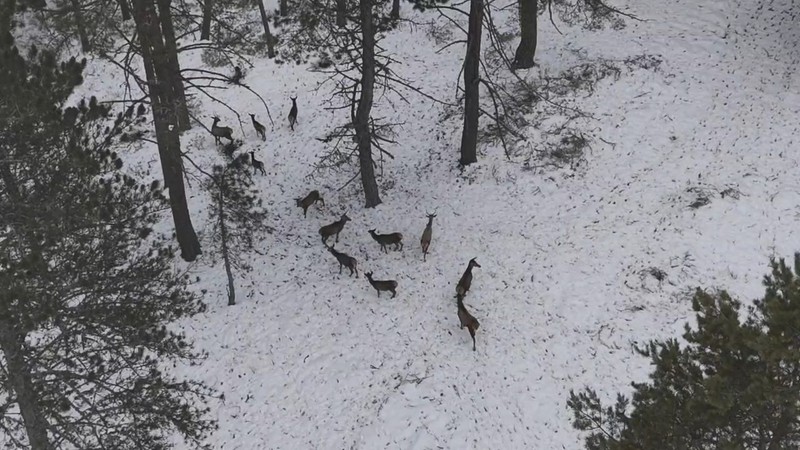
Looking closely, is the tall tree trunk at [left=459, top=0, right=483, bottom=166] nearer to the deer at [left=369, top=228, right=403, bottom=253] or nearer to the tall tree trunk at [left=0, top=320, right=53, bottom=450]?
the deer at [left=369, top=228, right=403, bottom=253]

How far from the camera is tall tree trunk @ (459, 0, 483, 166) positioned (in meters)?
15.0

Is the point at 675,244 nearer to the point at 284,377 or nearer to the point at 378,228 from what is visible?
the point at 378,228

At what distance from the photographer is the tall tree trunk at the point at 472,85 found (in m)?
15.0

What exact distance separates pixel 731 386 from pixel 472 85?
39.1 feet

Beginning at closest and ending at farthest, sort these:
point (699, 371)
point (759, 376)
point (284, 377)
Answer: point (759, 376) → point (699, 371) → point (284, 377)

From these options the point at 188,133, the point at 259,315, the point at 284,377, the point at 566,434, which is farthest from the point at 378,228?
the point at 188,133

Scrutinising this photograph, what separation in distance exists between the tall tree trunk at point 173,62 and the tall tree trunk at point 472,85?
784 centimetres

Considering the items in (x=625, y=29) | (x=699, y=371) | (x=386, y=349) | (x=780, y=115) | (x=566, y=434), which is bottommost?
(x=566, y=434)

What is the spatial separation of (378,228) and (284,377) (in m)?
5.28

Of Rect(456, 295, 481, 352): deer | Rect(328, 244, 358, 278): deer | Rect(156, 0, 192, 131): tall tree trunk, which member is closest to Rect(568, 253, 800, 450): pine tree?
Rect(456, 295, 481, 352): deer

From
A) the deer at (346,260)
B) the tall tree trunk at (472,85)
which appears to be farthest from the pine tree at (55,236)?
the tall tree trunk at (472,85)

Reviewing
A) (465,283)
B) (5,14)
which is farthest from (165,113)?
(465,283)

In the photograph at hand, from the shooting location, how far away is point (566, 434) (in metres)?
10.1

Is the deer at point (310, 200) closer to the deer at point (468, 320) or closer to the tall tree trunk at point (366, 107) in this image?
the tall tree trunk at point (366, 107)
